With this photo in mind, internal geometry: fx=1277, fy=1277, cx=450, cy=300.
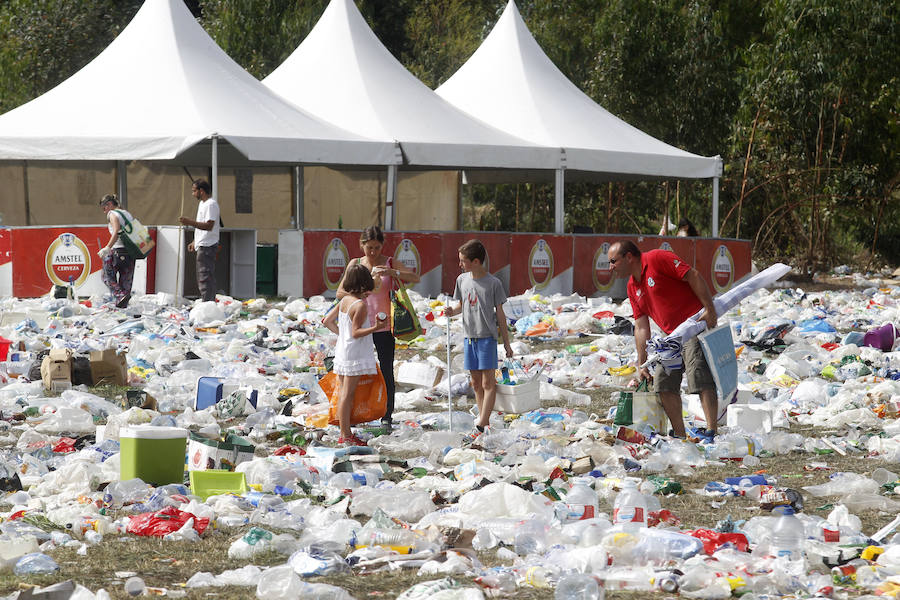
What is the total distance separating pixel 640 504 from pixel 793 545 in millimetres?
717

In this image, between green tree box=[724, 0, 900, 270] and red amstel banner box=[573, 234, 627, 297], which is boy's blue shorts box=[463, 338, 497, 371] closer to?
red amstel banner box=[573, 234, 627, 297]

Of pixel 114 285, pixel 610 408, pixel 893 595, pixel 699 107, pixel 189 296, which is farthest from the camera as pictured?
pixel 699 107

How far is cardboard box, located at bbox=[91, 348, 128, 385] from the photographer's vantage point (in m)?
10.2

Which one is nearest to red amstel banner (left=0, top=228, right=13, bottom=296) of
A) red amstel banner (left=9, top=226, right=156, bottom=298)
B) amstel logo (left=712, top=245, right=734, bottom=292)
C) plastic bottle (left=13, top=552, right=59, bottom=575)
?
red amstel banner (left=9, top=226, right=156, bottom=298)

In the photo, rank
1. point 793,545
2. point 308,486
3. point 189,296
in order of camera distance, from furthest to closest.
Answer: point 189,296, point 308,486, point 793,545

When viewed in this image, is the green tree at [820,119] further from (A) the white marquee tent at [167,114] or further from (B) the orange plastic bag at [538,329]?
(B) the orange plastic bag at [538,329]

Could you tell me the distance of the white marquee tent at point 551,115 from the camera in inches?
817

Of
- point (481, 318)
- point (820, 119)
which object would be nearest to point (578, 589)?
point (481, 318)

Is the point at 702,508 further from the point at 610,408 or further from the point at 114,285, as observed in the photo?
the point at 114,285

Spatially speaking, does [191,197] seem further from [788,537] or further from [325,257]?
[788,537]

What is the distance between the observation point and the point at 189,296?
1727 cm

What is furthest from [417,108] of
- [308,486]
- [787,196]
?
[308,486]

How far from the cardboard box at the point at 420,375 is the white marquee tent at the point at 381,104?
28.0 ft

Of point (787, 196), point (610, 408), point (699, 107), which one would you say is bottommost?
point (610, 408)
